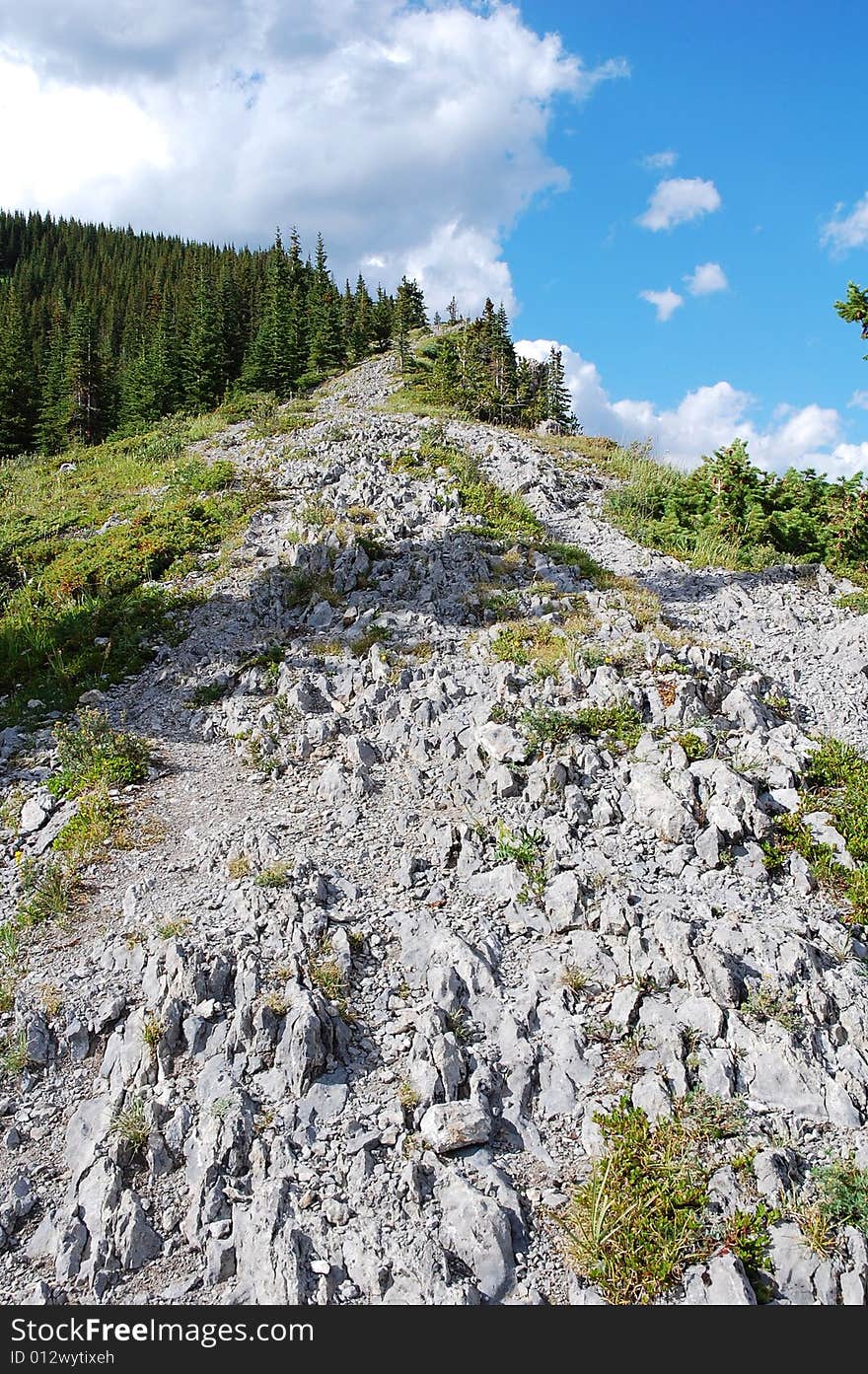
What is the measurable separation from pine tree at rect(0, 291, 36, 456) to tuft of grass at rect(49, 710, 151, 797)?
5008 centimetres

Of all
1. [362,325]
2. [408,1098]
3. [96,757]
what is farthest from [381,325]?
[408,1098]

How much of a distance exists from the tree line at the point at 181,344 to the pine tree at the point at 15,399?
0.35 feet

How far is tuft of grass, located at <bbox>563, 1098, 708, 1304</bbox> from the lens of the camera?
5.40m

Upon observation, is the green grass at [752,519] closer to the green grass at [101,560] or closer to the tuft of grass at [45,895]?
the green grass at [101,560]

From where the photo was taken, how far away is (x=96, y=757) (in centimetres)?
1225

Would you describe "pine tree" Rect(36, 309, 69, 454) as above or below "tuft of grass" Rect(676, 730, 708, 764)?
above

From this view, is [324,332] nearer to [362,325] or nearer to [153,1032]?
[362,325]

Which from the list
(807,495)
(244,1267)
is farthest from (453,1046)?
(807,495)

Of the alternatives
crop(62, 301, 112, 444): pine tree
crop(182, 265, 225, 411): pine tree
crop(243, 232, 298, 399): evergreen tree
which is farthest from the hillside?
crop(62, 301, 112, 444): pine tree

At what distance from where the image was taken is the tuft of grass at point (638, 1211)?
17.7 ft

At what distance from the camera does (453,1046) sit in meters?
7.07

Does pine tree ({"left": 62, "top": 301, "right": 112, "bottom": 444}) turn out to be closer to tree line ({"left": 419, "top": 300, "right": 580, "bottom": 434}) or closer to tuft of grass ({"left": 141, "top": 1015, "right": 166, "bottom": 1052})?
tree line ({"left": 419, "top": 300, "right": 580, "bottom": 434})

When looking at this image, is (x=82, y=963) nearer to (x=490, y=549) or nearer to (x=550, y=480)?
(x=490, y=549)

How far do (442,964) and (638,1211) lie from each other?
9.83 ft
